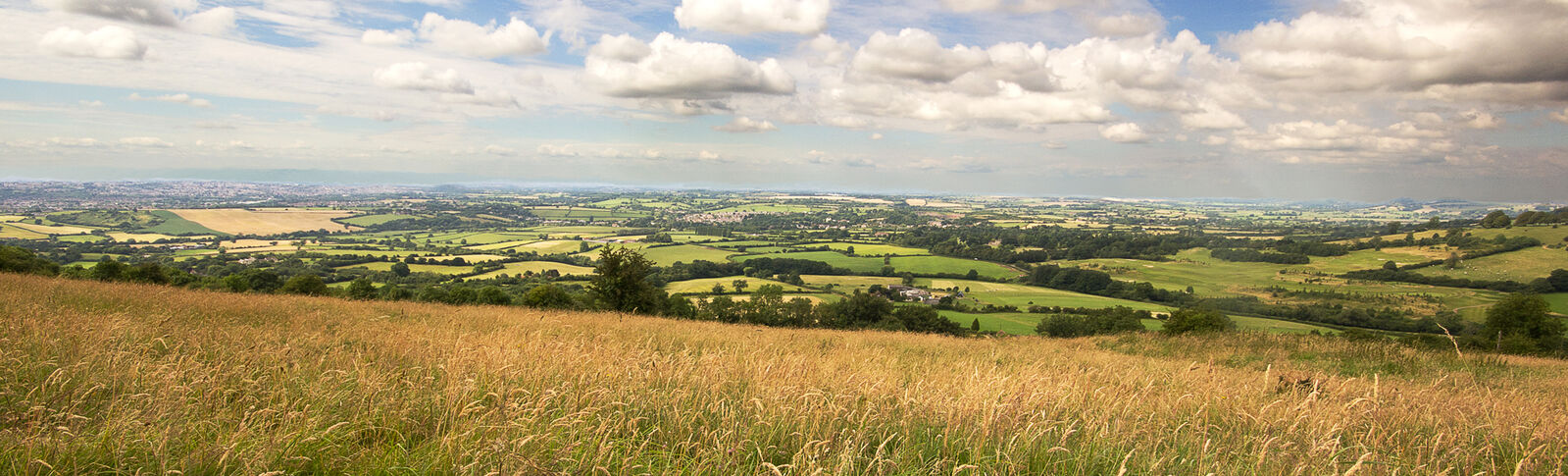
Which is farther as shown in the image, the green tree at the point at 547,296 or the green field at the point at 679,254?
the green field at the point at 679,254

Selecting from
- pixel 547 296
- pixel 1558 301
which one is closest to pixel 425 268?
pixel 547 296

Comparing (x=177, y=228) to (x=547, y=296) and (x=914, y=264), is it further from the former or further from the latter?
(x=914, y=264)

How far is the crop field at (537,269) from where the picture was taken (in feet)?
186

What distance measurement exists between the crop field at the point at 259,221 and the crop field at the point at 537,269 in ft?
192

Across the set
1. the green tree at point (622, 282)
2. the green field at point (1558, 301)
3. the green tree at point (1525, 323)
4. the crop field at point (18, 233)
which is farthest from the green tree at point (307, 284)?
the crop field at point (18, 233)

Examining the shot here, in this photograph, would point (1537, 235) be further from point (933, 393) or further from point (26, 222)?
point (26, 222)

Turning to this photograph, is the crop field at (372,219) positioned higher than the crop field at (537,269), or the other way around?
the crop field at (372,219)

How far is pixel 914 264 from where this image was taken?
69250mm

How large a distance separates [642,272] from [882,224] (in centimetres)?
11770

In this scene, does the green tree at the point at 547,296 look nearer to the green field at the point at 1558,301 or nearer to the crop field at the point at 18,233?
the green field at the point at 1558,301

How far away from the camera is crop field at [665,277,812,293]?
49.9 metres

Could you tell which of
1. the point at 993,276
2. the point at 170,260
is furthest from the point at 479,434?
the point at 170,260

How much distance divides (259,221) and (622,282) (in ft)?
374

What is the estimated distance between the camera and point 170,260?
56.0 m
